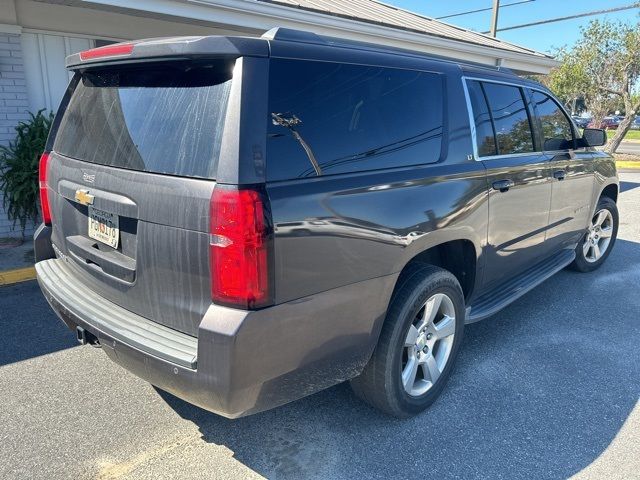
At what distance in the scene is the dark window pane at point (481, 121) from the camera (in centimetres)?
321

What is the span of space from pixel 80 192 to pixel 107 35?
523 cm

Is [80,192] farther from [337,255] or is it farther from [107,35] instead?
[107,35]

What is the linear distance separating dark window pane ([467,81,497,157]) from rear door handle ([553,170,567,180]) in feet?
3.35

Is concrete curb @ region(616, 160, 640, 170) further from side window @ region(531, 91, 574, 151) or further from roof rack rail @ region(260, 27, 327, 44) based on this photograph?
roof rack rail @ region(260, 27, 327, 44)

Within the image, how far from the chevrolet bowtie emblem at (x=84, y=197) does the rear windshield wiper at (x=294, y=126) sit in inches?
41.6

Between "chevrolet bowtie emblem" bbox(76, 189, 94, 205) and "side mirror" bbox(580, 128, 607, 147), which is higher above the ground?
"side mirror" bbox(580, 128, 607, 147)

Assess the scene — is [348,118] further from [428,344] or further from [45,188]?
[45,188]

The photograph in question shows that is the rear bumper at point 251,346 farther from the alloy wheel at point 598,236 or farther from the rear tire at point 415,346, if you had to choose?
the alloy wheel at point 598,236

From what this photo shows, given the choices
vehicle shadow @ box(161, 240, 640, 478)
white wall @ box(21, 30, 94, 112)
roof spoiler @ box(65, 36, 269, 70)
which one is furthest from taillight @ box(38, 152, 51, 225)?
white wall @ box(21, 30, 94, 112)

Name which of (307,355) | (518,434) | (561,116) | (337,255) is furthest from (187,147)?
(561,116)

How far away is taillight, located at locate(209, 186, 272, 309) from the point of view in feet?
6.14

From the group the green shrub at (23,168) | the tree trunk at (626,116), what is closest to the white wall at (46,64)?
the green shrub at (23,168)

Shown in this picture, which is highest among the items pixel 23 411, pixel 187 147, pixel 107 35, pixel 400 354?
pixel 107 35

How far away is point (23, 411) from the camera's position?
2898mm
